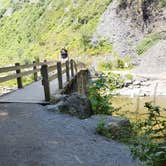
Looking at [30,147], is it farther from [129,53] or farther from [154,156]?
[129,53]

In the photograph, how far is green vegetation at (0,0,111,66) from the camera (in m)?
44.7

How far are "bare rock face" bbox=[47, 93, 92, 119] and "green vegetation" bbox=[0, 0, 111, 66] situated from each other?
105 feet

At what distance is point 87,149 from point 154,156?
3690 millimetres

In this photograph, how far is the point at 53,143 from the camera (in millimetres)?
6668

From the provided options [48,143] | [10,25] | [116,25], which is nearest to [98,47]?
[116,25]

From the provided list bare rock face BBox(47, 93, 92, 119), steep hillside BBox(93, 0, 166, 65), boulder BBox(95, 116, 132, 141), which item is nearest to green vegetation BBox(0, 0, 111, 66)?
steep hillside BBox(93, 0, 166, 65)

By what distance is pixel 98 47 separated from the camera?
42.2 metres

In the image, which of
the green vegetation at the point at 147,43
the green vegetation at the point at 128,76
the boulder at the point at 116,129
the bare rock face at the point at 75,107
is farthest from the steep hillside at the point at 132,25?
the boulder at the point at 116,129

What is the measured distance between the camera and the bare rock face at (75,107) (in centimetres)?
916

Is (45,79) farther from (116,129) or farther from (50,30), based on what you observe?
(50,30)

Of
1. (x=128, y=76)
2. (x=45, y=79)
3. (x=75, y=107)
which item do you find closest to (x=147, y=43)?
(x=128, y=76)

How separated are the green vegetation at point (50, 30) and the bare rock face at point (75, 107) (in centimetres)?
Result: 3206

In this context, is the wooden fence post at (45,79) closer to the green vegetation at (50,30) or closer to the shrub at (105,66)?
the shrub at (105,66)

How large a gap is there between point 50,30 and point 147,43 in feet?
52.8
